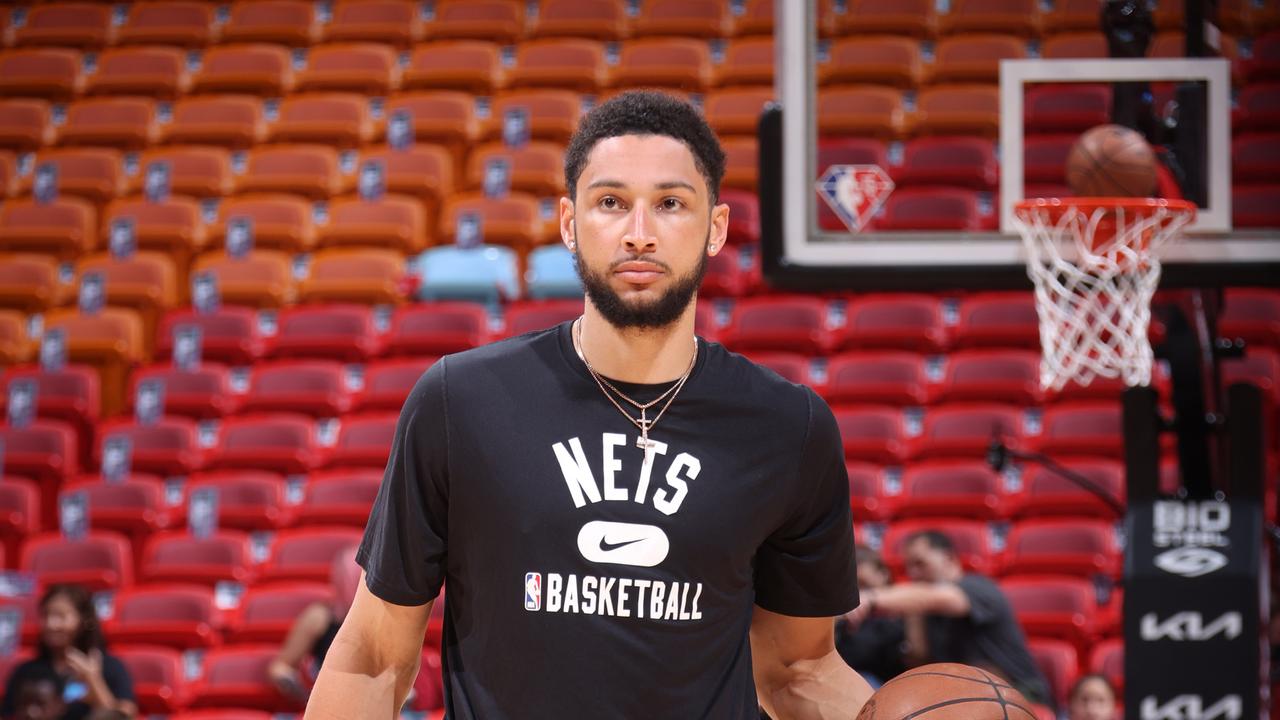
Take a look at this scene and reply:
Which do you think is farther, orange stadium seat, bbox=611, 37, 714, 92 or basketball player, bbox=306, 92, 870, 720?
orange stadium seat, bbox=611, 37, 714, 92

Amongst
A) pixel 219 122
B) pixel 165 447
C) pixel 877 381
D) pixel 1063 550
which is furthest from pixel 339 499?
pixel 219 122

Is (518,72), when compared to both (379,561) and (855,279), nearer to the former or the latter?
(855,279)

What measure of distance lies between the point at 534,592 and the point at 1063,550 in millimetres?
5536

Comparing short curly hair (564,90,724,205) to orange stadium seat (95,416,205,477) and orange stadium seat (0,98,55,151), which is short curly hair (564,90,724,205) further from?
orange stadium seat (0,98,55,151)

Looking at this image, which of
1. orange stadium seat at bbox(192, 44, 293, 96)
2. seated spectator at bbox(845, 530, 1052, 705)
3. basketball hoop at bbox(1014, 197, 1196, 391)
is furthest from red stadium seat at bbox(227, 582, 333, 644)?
orange stadium seat at bbox(192, 44, 293, 96)

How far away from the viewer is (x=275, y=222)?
10.3 metres

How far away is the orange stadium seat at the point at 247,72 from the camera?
38.7ft

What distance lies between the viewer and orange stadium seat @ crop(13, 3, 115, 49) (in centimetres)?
1250

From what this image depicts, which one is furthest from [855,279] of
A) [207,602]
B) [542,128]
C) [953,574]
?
[542,128]

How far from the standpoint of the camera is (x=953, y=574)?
584cm

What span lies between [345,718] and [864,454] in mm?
5985

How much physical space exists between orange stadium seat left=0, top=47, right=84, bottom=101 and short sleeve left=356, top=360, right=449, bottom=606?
36.0 feet

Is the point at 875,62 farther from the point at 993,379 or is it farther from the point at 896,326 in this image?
the point at 896,326

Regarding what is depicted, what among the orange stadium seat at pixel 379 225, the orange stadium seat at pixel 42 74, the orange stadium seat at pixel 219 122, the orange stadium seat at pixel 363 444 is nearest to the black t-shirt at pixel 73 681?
the orange stadium seat at pixel 363 444
